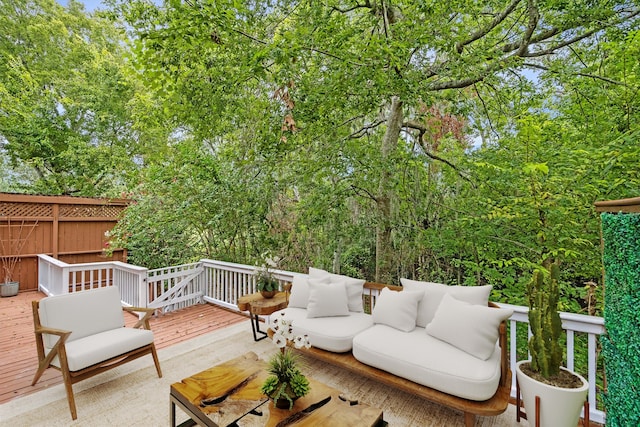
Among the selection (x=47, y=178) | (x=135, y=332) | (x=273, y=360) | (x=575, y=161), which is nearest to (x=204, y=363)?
(x=135, y=332)

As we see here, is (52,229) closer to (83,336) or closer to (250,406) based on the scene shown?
(83,336)

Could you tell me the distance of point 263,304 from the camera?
12.2ft

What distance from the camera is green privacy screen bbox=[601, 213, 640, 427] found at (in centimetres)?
142

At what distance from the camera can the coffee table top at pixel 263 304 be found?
11.9 feet

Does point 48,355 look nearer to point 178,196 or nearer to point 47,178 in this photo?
point 178,196

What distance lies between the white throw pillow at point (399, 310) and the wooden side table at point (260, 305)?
4.24 feet

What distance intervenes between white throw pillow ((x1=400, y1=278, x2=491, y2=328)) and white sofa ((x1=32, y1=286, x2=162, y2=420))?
2.62 meters

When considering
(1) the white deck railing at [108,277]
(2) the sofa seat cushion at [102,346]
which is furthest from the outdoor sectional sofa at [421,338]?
(1) the white deck railing at [108,277]

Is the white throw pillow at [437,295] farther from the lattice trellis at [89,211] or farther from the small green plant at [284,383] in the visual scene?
the lattice trellis at [89,211]

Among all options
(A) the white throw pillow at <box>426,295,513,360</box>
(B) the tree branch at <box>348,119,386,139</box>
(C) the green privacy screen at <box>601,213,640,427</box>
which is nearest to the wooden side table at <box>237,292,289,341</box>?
(A) the white throw pillow at <box>426,295,513,360</box>

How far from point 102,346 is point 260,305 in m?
1.58

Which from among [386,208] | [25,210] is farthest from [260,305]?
[25,210]

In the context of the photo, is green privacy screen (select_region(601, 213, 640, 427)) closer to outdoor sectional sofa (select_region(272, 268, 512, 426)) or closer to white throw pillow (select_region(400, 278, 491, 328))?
outdoor sectional sofa (select_region(272, 268, 512, 426))

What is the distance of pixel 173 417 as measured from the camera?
2.07m
